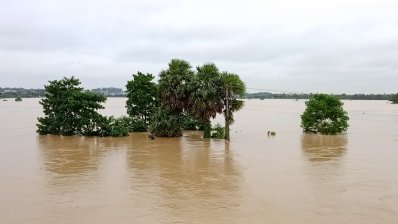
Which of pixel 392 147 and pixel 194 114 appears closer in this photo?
pixel 392 147

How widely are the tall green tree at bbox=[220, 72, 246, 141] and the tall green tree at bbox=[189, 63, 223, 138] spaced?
0.38 metres

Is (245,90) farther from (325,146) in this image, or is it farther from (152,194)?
(152,194)

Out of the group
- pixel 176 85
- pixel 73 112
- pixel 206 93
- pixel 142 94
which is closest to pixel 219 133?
pixel 206 93

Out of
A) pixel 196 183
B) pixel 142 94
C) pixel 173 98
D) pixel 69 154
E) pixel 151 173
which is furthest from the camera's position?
pixel 142 94

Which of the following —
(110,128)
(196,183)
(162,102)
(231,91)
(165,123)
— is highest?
(231,91)

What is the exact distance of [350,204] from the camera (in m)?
11.5

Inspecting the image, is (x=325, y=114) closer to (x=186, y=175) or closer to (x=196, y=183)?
(x=186, y=175)

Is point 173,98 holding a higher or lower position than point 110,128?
higher

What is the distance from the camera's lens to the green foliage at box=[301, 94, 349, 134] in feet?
101

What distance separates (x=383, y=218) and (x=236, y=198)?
13.4ft

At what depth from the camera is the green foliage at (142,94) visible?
3008cm

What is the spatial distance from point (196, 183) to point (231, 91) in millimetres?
12230

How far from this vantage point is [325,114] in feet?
102

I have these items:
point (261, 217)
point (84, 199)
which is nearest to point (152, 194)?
point (84, 199)
